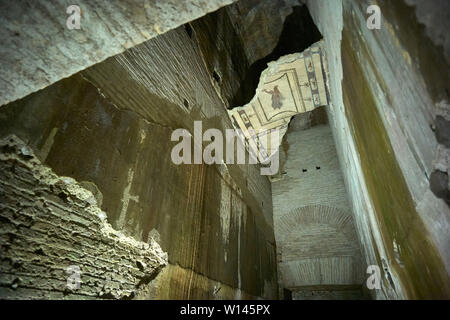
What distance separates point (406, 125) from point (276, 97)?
3.31m

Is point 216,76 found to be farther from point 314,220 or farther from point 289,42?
point 314,220

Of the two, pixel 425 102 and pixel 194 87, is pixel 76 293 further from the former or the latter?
pixel 194 87

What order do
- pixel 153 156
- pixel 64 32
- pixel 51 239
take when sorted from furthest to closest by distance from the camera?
pixel 153 156 → pixel 51 239 → pixel 64 32

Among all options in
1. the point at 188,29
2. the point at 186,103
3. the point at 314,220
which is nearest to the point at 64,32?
the point at 186,103

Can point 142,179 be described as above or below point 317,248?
below

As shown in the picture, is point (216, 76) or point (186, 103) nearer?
point (186, 103)

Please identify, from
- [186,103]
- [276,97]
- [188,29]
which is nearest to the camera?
[186,103]

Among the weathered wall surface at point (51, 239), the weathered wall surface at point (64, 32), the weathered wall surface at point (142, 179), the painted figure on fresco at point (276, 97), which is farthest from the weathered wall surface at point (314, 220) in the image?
the weathered wall surface at point (64, 32)

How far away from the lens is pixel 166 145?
2488 mm

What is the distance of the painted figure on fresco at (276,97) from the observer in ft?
13.6

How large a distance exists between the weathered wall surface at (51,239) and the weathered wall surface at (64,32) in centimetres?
41

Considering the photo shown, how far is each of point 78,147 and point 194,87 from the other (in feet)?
6.78

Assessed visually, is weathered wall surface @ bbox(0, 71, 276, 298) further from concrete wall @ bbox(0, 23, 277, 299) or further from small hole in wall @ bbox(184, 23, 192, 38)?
small hole in wall @ bbox(184, 23, 192, 38)

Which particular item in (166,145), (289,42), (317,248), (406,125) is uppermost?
(289,42)
